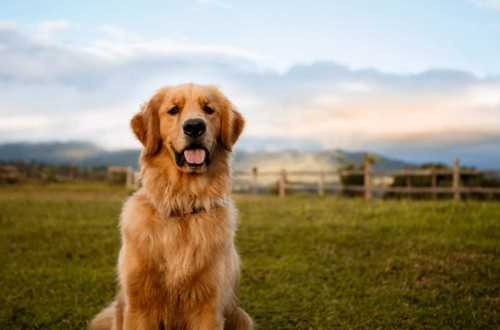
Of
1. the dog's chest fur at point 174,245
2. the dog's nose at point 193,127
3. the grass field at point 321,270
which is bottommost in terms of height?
the grass field at point 321,270

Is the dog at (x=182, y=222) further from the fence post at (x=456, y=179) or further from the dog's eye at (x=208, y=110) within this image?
the fence post at (x=456, y=179)

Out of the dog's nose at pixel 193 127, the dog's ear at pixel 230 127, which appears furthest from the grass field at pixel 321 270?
the dog's nose at pixel 193 127

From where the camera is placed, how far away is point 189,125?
4070mm

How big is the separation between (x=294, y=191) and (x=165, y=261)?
2755 centimetres

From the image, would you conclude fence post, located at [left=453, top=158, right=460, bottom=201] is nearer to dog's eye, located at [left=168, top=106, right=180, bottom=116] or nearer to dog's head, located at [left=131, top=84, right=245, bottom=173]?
dog's head, located at [left=131, top=84, right=245, bottom=173]

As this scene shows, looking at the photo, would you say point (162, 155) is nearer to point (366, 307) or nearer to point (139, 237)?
point (139, 237)

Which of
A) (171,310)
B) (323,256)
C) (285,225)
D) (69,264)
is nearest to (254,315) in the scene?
(171,310)

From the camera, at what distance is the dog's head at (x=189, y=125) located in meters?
4.15

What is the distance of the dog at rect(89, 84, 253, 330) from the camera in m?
3.99

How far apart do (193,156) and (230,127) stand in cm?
47

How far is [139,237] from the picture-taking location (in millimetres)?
4062

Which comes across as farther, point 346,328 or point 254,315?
point 254,315

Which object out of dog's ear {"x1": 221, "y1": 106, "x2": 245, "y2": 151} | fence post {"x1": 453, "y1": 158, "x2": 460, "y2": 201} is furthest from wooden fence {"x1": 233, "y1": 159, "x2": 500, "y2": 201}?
dog's ear {"x1": 221, "y1": 106, "x2": 245, "y2": 151}

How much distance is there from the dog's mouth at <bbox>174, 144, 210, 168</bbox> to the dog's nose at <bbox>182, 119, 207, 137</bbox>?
11 cm
